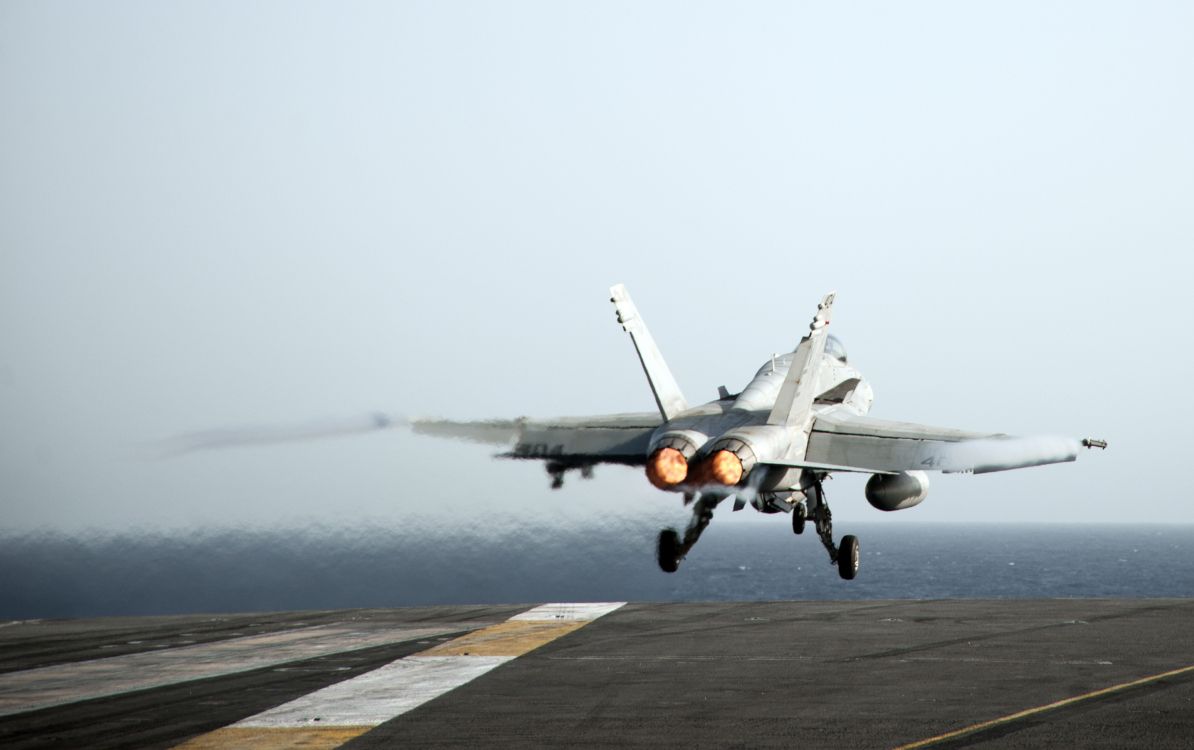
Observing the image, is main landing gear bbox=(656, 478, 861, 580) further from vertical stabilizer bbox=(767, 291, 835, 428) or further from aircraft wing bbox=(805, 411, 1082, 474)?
vertical stabilizer bbox=(767, 291, 835, 428)

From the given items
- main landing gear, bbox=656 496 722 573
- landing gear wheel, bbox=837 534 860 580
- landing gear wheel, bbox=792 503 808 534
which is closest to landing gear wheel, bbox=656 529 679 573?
main landing gear, bbox=656 496 722 573

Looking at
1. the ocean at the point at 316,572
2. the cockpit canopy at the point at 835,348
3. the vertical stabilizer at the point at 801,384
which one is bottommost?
the ocean at the point at 316,572

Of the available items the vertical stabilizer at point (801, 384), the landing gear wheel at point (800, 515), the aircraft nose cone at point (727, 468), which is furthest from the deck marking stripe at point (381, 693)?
the vertical stabilizer at point (801, 384)

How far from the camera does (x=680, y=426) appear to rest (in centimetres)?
2647

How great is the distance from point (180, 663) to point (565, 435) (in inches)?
383

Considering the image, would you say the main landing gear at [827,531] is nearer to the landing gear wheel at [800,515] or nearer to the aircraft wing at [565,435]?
the landing gear wheel at [800,515]

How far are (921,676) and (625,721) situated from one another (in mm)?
6301

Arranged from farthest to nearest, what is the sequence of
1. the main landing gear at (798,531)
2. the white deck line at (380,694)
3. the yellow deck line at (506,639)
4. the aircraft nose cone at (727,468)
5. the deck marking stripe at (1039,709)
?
1. the main landing gear at (798,531)
2. the yellow deck line at (506,639)
3. the aircraft nose cone at (727,468)
4. the white deck line at (380,694)
5. the deck marking stripe at (1039,709)

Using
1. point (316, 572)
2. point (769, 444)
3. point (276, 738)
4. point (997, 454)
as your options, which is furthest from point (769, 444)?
point (316, 572)

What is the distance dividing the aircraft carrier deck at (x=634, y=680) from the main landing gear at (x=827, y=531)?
4.77 ft

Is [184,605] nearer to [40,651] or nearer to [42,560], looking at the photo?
[42,560]

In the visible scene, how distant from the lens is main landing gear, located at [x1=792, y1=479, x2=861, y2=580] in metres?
28.7

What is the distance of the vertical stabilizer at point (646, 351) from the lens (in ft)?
88.5

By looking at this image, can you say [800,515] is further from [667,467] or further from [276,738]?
[276,738]
